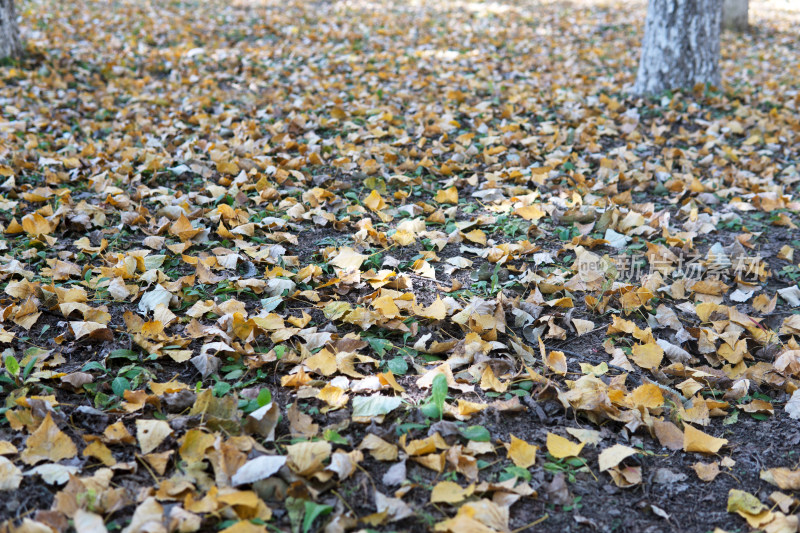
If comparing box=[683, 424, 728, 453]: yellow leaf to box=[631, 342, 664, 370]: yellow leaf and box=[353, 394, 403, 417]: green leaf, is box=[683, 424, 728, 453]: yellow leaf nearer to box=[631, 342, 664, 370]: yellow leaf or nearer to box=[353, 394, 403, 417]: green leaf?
box=[631, 342, 664, 370]: yellow leaf

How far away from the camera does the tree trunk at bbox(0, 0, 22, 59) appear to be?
5.71 metres

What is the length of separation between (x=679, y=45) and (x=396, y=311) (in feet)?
13.9

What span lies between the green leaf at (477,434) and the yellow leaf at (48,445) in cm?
110

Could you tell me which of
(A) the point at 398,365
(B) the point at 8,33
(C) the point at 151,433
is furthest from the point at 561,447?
(B) the point at 8,33

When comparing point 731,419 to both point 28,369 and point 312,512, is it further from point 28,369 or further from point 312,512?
point 28,369

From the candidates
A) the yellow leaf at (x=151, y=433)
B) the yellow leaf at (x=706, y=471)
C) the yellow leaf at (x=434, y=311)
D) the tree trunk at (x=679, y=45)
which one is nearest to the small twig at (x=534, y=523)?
the yellow leaf at (x=706, y=471)

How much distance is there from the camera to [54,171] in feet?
12.1

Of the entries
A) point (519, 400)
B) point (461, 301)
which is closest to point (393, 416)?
point (519, 400)

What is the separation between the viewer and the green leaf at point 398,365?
6.96 ft

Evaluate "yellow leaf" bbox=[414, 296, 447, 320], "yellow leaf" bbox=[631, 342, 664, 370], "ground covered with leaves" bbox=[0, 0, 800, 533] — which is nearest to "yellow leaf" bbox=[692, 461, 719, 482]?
"ground covered with leaves" bbox=[0, 0, 800, 533]

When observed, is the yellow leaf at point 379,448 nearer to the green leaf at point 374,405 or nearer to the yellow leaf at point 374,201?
the green leaf at point 374,405

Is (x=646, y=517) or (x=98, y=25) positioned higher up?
(x=98, y=25)

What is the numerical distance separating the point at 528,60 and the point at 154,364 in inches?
225

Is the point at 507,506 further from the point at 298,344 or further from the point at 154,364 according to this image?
the point at 154,364
